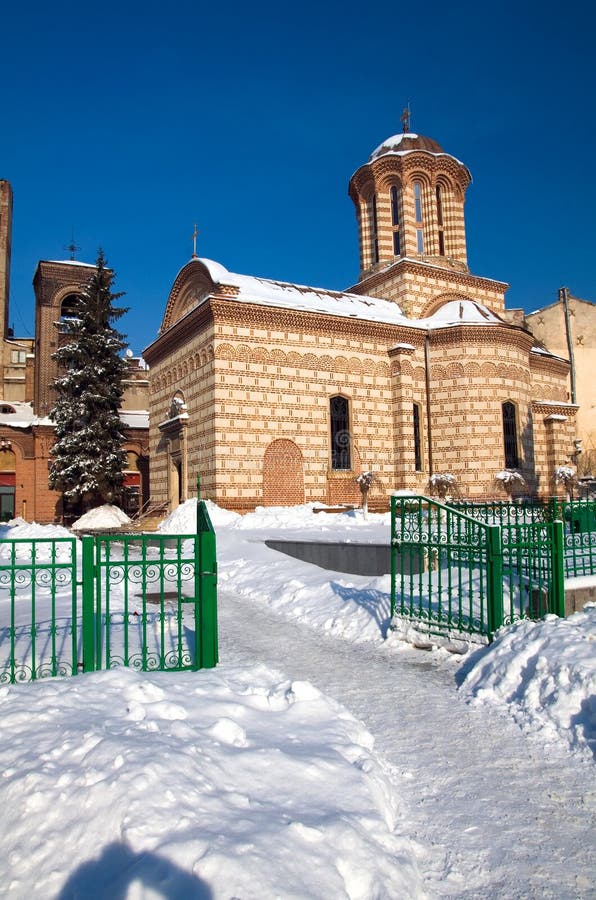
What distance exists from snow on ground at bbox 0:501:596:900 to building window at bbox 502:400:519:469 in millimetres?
18376

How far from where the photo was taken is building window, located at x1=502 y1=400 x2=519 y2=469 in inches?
932

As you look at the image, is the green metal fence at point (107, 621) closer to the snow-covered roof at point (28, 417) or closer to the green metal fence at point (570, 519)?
the green metal fence at point (570, 519)

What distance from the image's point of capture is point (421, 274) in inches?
1022

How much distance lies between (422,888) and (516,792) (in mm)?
1154

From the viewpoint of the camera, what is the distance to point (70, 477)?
2548 cm

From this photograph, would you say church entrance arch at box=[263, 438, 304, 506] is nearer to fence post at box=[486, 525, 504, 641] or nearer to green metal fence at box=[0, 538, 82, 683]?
green metal fence at box=[0, 538, 82, 683]

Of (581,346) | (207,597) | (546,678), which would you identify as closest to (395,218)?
(581,346)

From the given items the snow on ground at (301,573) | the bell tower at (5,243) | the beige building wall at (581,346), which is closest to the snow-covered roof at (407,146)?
the beige building wall at (581,346)

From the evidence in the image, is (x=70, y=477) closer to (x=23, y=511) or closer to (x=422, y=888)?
(x=23, y=511)

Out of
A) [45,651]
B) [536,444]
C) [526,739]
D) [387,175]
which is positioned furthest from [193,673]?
[387,175]

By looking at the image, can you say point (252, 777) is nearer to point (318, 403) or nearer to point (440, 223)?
point (318, 403)

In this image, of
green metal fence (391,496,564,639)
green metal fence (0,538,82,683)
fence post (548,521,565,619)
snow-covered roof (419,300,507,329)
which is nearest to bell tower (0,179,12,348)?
snow-covered roof (419,300,507,329)

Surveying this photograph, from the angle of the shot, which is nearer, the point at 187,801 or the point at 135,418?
the point at 187,801

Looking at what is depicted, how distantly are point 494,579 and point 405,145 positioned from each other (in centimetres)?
2577
